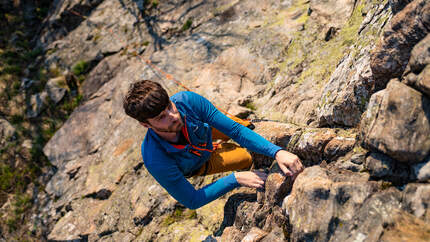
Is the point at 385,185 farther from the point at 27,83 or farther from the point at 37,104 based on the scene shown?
the point at 27,83

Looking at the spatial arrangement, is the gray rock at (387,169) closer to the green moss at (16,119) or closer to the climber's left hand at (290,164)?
the climber's left hand at (290,164)

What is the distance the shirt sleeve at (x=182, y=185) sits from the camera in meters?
3.87

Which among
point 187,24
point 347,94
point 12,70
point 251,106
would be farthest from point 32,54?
point 347,94

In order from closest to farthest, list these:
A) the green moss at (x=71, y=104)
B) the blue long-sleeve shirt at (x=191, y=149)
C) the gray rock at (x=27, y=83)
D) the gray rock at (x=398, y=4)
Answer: the gray rock at (x=398, y=4) → the blue long-sleeve shirt at (x=191, y=149) → the green moss at (x=71, y=104) → the gray rock at (x=27, y=83)

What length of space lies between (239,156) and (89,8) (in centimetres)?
1265

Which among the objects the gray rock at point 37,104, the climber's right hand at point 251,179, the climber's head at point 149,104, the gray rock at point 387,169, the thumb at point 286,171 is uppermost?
the climber's head at point 149,104

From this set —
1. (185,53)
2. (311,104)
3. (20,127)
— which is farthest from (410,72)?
(20,127)

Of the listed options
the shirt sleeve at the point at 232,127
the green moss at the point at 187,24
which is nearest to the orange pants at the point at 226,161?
the shirt sleeve at the point at 232,127

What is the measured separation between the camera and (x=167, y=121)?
12.0 feet

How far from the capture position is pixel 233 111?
6.64 m

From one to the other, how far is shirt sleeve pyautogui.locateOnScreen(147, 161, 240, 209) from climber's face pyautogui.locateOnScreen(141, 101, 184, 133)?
0.48 metres

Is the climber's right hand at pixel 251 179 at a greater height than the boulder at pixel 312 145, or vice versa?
the boulder at pixel 312 145

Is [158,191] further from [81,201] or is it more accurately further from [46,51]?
[46,51]

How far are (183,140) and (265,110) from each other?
275cm
